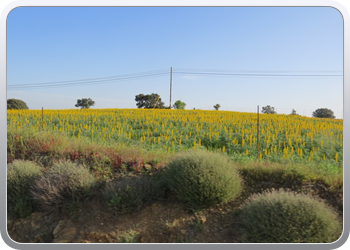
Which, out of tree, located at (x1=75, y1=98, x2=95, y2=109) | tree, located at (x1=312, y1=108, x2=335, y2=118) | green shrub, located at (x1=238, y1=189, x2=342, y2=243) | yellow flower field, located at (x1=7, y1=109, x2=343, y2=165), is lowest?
green shrub, located at (x1=238, y1=189, x2=342, y2=243)

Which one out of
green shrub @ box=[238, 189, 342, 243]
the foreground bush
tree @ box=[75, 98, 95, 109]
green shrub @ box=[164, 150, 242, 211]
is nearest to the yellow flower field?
tree @ box=[75, 98, 95, 109]

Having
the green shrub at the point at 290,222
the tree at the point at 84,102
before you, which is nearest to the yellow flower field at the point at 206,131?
the tree at the point at 84,102

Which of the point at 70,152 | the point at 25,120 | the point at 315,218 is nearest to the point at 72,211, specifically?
the point at 70,152

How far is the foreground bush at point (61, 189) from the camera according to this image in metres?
5.37

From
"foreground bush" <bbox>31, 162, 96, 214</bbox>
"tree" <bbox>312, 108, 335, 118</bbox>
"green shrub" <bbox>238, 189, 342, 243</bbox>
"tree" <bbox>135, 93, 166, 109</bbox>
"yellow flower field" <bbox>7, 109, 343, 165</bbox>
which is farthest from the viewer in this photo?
"tree" <bbox>135, 93, 166, 109</bbox>

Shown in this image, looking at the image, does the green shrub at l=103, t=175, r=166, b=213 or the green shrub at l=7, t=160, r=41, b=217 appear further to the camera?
the green shrub at l=7, t=160, r=41, b=217

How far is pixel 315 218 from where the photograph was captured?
12.2 ft

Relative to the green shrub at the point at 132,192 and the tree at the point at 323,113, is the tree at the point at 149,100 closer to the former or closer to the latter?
the green shrub at the point at 132,192

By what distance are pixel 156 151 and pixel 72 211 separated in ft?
8.05

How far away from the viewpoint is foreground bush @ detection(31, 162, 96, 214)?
17.6 ft

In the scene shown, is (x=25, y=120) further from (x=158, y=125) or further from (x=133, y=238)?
(x=133, y=238)

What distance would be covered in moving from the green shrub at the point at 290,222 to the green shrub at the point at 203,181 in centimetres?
77

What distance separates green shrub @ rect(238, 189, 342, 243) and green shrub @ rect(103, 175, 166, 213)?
71.8 inches

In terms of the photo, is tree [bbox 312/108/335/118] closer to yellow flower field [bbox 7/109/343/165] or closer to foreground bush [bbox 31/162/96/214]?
yellow flower field [bbox 7/109/343/165]
